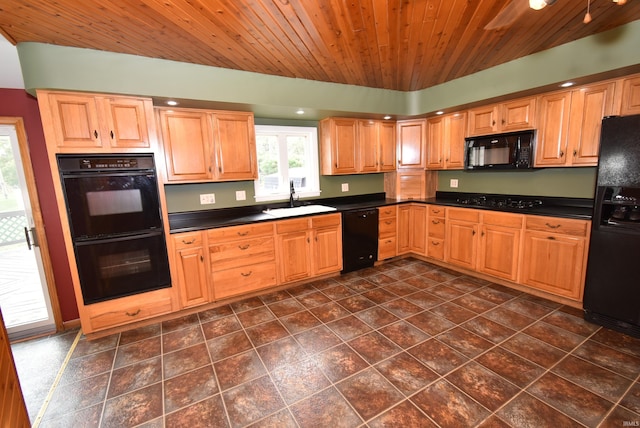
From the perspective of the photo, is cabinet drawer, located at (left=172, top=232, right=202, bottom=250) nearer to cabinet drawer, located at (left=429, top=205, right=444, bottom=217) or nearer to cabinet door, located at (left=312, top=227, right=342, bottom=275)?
cabinet door, located at (left=312, top=227, right=342, bottom=275)

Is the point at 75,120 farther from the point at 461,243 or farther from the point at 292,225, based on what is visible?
the point at 461,243

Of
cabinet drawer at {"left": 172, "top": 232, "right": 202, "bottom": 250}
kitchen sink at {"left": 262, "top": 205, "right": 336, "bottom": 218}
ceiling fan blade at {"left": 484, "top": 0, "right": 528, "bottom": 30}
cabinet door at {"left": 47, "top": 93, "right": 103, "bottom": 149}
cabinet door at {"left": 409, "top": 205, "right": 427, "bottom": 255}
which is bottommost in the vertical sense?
cabinet door at {"left": 409, "top": 205, "right": 427, "bottom": 255}

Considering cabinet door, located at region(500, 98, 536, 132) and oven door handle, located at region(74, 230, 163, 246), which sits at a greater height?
cabinet door, located at region(500, 98, 536, 132)

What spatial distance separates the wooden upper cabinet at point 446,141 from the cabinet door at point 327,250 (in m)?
1.88

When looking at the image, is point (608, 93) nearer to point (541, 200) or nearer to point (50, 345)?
point (541, 200)

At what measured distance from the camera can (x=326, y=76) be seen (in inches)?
126

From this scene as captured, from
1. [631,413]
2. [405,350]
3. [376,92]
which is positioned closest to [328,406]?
[405,350]

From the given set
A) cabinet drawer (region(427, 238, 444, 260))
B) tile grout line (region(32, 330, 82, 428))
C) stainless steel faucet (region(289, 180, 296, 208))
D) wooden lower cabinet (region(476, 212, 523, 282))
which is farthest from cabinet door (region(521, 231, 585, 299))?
tile grout line (region(32, 330, 82, 428))

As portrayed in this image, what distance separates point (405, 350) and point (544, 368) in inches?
37.8

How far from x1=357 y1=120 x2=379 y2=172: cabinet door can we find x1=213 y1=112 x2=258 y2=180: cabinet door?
163cm

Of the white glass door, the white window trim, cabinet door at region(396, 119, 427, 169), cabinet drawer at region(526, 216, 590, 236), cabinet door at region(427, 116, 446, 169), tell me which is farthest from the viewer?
cabinet door at region(396, 119, 427, 169)

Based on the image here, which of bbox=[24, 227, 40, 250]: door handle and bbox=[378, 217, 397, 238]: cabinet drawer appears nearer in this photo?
bbox=[24, 227, 40, 250]: door handle

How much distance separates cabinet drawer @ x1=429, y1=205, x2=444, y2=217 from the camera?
399 cm

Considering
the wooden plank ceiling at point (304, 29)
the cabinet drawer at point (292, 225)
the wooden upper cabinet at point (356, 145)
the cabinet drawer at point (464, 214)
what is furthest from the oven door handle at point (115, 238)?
the cabinet drawer at point (464, 214)
